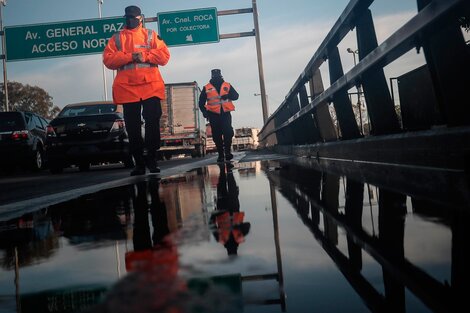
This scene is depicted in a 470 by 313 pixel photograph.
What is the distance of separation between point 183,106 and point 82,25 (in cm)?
577

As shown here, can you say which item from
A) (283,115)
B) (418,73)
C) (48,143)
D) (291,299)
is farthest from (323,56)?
(48,143)

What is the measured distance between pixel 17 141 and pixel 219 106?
266 inches

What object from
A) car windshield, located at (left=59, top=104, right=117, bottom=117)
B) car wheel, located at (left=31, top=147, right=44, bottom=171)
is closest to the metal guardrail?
car windshield, located at (left=59, top=104, right=117, bottom=117)

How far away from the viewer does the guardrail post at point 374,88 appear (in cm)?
359

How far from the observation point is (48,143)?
33.8 feet

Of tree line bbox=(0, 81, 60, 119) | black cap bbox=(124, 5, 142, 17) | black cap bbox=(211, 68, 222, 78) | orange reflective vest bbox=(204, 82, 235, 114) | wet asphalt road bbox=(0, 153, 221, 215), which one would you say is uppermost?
tree line bbox=(0, 81, 60, 119)

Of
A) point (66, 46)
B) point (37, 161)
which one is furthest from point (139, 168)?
point (66, 46)

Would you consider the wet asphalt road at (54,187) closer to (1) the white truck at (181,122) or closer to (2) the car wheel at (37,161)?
(2) the car wheel at (37,161)

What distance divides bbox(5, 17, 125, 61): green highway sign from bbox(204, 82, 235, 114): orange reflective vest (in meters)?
11.5

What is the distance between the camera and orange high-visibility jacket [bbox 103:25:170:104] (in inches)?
230

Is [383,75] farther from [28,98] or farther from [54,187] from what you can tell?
[28,98]

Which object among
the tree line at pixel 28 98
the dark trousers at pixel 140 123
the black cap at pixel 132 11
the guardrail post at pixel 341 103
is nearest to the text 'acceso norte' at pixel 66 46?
the dark trousers at pixel 140 123

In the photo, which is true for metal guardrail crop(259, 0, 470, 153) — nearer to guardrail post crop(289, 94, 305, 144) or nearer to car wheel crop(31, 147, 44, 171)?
guardrail post crop(289, 94, 305, 144)

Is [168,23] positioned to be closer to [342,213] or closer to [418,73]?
[418,73]
